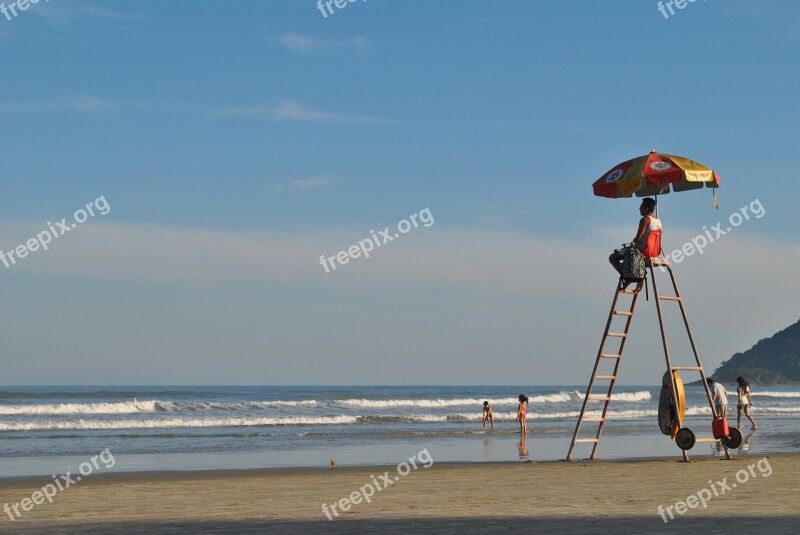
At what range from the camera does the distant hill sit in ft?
539

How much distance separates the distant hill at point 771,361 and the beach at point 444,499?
6086 inches

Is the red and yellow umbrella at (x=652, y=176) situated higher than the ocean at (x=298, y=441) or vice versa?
the red and yellow umbrella at (x=652, y=176)

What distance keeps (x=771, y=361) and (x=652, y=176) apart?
175 metres

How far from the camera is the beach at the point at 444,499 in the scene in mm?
9156

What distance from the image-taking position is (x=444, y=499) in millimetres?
11641

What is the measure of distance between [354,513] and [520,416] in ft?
59.0

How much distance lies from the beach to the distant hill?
155 meters

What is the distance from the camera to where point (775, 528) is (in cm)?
826

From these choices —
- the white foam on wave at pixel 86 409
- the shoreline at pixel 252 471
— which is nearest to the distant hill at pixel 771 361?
the white foam on wave at pixel 86 409

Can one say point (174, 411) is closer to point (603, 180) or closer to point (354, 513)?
point (603, 180)

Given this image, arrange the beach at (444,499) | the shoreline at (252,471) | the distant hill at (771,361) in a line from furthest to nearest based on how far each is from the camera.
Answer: the distant hill at (771,361) < the shoreline at (252,471) < the beach at (444,499)

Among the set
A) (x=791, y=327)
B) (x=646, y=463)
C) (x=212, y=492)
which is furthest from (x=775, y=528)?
(x=791, y=327)

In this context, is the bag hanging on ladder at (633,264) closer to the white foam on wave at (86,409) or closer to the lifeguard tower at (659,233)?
the lifeguard tower at (659,233)

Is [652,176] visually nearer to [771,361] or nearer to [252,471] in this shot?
[252,471]
